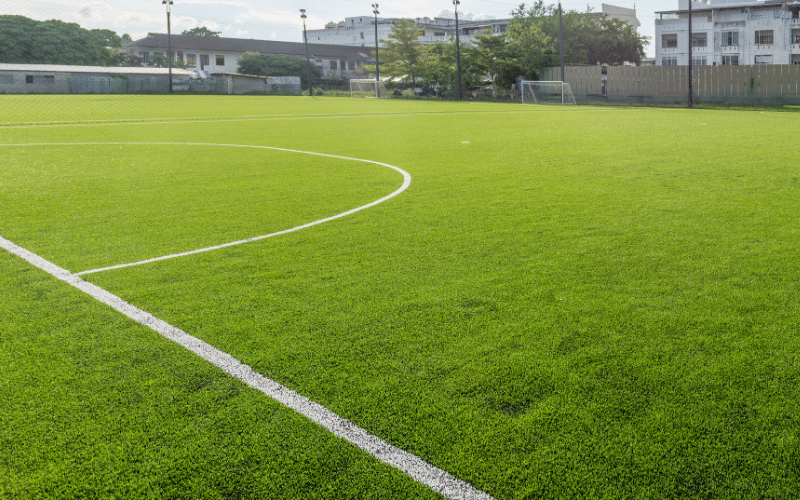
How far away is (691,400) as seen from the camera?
2398 millimetres

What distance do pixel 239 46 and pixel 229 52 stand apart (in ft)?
6.06

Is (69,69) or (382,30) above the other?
(382,30)

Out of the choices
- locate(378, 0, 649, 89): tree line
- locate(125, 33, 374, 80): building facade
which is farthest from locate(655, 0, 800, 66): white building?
locate(125, 33, 374, 80): building facade

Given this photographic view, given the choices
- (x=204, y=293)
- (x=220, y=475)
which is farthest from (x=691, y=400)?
(x=204, y=293)

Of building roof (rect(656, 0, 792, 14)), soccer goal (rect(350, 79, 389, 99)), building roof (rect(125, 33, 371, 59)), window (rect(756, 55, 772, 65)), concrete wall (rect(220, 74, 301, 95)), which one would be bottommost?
soccer goal (rect(350, 79, 389, 99))

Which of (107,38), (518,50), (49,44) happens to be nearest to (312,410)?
(518,50)

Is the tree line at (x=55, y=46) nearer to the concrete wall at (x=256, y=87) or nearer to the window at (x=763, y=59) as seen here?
the concrete wall at (x=256, y=87)

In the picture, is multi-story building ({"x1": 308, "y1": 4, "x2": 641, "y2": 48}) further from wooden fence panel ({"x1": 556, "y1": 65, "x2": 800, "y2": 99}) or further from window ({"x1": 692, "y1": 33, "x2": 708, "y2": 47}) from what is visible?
wooden fence panel ({"x1": 556, "y1": 65, "x2": 800, "y2": 99})

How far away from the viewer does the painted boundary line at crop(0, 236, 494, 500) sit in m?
1.96

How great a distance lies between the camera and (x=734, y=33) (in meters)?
50.8

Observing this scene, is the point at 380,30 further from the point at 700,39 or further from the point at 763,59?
the point at 763,59

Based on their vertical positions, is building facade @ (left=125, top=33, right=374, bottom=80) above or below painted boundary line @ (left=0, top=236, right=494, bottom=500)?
above

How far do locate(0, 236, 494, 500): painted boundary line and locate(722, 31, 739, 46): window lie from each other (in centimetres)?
5650

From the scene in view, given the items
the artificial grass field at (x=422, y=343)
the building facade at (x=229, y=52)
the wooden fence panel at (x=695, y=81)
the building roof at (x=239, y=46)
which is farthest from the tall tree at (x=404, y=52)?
the artificial grass field at (x=422, y=343)
